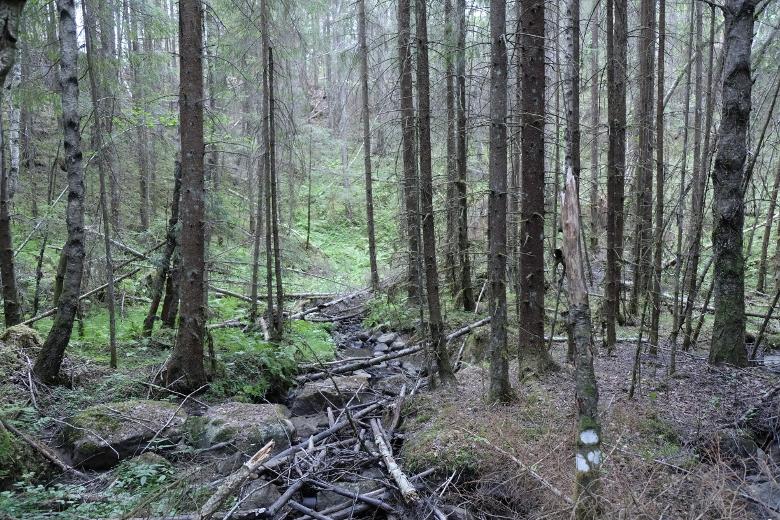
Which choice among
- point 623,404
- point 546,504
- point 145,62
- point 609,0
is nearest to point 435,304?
point 623,404

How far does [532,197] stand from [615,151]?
360cm

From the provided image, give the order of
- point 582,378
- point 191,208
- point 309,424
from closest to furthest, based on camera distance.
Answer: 1. point 582,378
2. point 309,424
3. point 191,208

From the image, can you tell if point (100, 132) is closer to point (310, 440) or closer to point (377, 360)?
point (310, 440)

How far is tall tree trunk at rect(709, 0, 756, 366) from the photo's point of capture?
679 centimetres

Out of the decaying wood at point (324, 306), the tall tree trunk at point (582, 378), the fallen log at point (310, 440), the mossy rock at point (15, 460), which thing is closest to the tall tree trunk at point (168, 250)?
the decaying wood at point (324, 306)

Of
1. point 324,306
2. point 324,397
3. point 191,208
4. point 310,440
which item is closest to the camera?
point 310,440

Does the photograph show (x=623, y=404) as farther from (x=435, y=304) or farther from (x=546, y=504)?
(x=435, y=304)

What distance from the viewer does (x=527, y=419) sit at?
6.31 meters

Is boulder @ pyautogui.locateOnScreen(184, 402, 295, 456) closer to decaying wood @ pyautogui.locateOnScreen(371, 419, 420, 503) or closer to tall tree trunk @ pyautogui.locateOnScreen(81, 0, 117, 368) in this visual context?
decaying wood @ pyautogui.locateOnScreen(371, 419, 420, 503)

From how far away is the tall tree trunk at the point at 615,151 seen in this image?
354 inches

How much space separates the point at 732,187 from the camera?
6.98m

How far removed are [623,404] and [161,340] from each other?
335 inches

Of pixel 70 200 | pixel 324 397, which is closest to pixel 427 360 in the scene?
pixel 324 397

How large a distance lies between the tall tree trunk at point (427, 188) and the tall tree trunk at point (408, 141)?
1.71ft
